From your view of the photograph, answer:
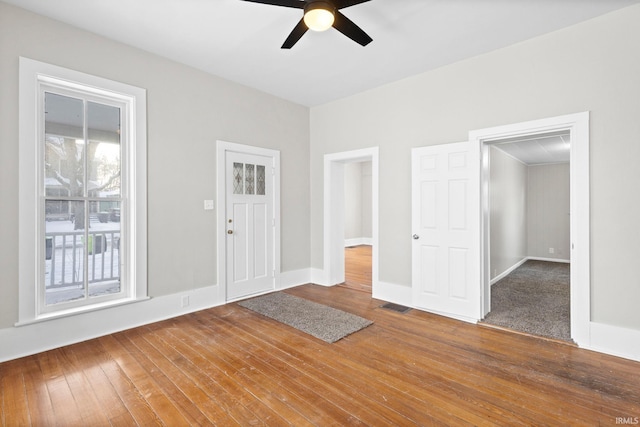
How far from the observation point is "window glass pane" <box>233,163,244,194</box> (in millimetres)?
4262

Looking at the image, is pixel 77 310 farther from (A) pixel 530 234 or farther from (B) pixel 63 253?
(A) pixel 530 234

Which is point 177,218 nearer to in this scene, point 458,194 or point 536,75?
point 458,194

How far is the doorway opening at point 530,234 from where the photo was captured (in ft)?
11.6

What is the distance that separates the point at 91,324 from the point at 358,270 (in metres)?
4.44

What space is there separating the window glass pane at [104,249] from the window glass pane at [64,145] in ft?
0.93

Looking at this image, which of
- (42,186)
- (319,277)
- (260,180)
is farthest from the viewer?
(319,277)

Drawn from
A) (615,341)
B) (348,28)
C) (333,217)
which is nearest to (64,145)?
(348,28)

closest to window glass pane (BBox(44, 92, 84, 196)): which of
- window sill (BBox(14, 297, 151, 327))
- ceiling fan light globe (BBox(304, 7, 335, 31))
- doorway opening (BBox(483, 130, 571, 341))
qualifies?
window sill (BBox(14, 297, 151, 327))

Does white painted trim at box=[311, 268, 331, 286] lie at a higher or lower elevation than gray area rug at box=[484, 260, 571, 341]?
higher

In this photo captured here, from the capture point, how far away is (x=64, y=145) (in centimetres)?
296

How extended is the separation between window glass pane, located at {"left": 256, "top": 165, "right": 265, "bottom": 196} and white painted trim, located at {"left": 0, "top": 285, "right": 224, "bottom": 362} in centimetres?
157

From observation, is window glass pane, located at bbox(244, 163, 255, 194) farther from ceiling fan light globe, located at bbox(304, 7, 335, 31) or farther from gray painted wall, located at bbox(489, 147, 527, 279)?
gray painted wall, located at bbox(489, 147, 527, 279)

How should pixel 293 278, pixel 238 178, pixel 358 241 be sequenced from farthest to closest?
pixel 358 241 < pixel 293 278 < pixel 238 178

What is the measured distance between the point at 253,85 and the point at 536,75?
3417mm
